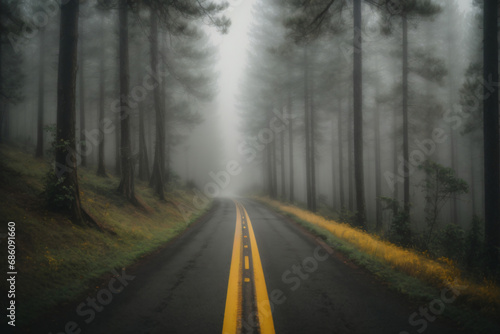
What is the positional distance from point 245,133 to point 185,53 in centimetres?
1801

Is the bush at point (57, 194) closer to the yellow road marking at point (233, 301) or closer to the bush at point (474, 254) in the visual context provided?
the yellow road marking at point (233, 301)

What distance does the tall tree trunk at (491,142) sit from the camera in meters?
6.76

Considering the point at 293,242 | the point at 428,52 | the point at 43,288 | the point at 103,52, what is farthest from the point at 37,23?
the point at 428,52

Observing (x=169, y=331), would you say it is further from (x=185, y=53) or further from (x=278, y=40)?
(x=278, y=40)

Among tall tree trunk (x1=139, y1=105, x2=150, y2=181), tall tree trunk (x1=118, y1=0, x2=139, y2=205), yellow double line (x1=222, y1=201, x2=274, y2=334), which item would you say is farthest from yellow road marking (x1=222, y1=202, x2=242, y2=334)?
tall tree trunk (x1=139, y1=105, x2=150, y2=181)

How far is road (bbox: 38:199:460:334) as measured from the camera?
124 inches

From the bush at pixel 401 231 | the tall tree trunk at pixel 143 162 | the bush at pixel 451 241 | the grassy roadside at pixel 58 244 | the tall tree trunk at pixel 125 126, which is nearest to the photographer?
the grassy roadside at pixel 58 244

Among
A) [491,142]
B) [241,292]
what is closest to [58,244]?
[241,292]

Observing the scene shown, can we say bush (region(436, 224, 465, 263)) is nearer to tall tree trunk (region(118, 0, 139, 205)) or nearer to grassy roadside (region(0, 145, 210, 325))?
grassy roadside (region(0, 145, 210, 325))

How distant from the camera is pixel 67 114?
7.20 metres

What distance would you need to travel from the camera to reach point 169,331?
3.03 meters

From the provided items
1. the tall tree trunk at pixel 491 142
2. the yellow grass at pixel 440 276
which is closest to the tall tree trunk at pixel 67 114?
the yellow grass at pixel 440 276

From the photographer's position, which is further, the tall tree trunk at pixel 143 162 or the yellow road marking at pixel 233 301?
the tall tree trunk at pixel 143 162

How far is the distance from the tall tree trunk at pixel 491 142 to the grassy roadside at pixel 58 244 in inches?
394
